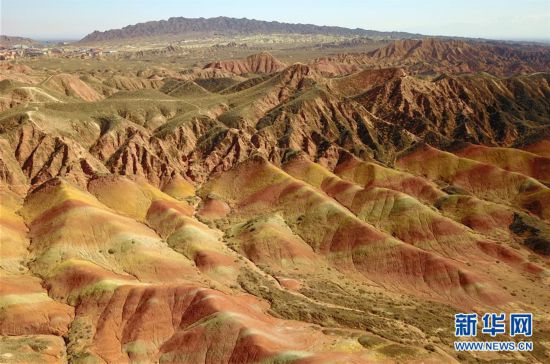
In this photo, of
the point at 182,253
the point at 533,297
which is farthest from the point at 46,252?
the point at 533,297

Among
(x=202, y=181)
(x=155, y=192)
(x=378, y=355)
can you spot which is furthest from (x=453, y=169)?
(x=378, y=355)

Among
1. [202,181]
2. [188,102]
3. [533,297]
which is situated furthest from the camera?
[188,102]

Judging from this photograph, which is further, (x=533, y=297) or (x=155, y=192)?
(x=155, y=192)

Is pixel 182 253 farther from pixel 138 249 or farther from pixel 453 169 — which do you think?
pixel 453 169

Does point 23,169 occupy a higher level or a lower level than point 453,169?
higher

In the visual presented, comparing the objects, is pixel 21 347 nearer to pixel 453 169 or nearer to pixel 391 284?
pixel 391 284

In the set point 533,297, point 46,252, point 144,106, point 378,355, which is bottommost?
point 533,297

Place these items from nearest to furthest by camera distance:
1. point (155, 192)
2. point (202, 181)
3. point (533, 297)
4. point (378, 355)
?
point (378, 355) < point (533, 297) < point (155, 192) < point (202, 181)
